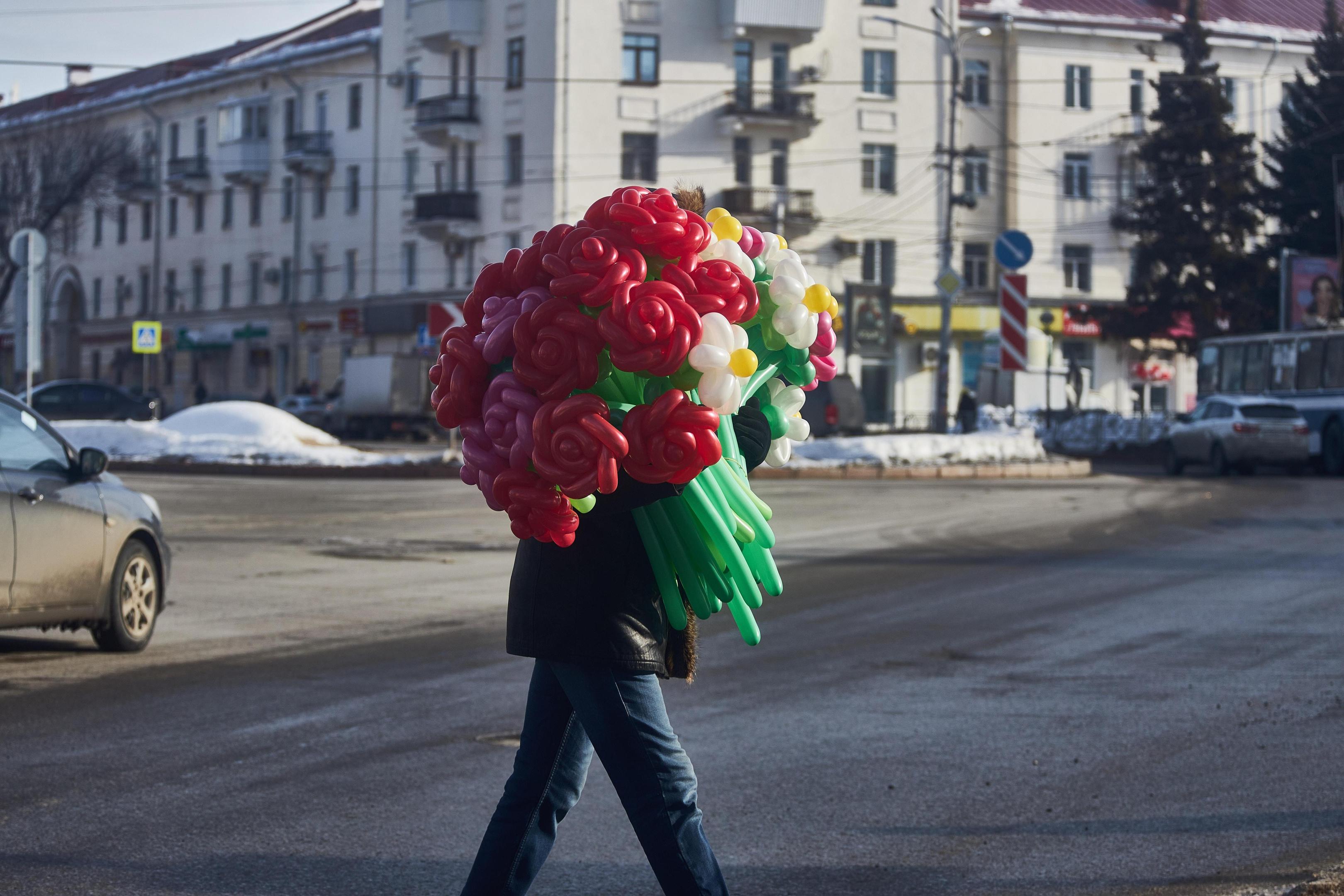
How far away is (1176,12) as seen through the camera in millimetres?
60562

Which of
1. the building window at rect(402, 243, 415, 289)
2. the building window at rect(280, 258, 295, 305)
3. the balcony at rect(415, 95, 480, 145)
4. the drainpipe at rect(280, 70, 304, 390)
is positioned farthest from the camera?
the building window at rect(280, 258, 295, 305)

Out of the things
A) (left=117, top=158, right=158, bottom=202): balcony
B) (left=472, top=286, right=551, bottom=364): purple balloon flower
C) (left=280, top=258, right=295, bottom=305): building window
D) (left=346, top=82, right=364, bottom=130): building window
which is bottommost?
(left=472, top=286, right=551, bottom=364): purple balloon flower

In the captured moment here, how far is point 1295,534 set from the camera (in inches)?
663

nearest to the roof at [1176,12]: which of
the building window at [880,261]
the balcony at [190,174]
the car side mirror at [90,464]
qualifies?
the building window at [880,261]

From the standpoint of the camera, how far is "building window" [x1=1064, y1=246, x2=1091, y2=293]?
58.1 meters

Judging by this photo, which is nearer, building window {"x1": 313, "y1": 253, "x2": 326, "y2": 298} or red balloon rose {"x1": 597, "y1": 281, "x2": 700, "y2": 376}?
red balloon rose {"x1": 597, "y1": 281, "x2": 700, "y2": 376}

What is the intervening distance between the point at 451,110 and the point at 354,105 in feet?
23.1

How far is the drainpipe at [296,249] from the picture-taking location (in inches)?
2434

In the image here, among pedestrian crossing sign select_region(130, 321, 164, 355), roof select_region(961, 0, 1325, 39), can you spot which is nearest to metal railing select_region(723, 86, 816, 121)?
roof select_region(961, 0, 1325, 39)

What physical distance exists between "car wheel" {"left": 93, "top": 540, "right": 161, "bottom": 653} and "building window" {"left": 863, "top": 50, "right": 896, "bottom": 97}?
49.9 m

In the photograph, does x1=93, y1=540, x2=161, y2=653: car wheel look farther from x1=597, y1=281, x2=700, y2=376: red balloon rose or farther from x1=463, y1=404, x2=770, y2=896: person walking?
x1=597, y1=281, x2=700, y2=376: red balloon rose

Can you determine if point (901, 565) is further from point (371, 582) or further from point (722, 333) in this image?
point (722, 333)

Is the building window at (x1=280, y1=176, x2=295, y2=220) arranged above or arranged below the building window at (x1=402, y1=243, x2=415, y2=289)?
above

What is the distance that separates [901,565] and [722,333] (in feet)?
35.0
